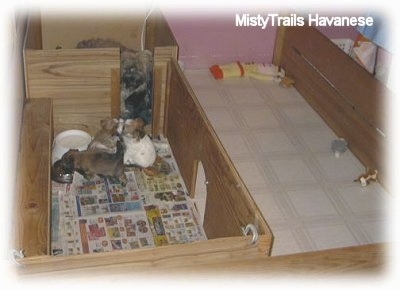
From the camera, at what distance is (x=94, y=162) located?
6.22ft

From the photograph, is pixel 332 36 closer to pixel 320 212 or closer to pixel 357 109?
pixel 357 109

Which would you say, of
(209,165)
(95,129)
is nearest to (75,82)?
(95,129)

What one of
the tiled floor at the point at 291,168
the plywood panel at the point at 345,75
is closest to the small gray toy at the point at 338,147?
the tiled floor at the point at 291,168

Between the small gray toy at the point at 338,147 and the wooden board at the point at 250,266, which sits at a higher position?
the wooden board at the point at 250,266

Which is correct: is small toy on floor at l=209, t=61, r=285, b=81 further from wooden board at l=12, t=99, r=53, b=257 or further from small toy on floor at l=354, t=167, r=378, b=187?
wooden board at l=12, t=99, r=53, b=257

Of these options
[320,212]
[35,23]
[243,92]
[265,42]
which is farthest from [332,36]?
[35,23]

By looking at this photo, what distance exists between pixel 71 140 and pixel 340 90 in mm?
1185

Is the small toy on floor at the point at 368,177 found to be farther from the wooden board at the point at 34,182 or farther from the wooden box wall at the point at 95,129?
the wooden board at the point at 34,182

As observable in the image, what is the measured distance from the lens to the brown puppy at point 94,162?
1.89 meters

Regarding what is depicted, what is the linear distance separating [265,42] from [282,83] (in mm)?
267

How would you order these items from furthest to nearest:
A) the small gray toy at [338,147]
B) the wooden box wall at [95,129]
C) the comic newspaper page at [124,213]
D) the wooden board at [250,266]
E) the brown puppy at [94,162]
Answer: the small gray toy at [338,147] < the brown puppy at [94,162] < the comic newspaper page at [124,213] < the wooden box wall at [95,129] < the wooden board at [250,266]

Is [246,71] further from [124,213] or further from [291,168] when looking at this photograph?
[124,213]

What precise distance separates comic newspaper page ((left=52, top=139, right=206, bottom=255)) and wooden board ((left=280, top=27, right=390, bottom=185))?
0.82m

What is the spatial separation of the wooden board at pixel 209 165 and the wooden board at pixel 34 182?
1.45 feet
